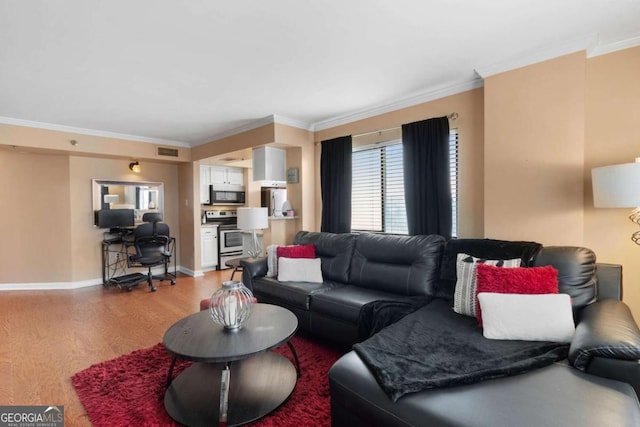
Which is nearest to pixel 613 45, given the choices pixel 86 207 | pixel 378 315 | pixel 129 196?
pixel 378 315

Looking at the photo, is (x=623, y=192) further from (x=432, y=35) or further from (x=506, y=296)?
(x=432, y=35)

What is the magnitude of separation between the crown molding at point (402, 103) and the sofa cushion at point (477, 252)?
146cm

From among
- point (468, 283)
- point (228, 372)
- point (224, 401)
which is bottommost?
point (224, 401)

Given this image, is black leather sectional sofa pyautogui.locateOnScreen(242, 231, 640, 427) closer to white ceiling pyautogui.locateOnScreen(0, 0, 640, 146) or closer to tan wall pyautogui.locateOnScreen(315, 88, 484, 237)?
tan wall pyautogui.locateOnScreen(315, 88, 484, 237)

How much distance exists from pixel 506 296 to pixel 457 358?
58 centimetres

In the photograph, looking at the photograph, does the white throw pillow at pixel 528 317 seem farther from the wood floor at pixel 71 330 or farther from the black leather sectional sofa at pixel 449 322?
the wood floor at pixel 71 330

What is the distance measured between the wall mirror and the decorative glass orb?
4143mm

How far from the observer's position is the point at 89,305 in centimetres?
384

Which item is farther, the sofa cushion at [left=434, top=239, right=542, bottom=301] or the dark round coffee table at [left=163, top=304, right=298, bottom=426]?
the sofa cushion at [left=434, top=239, right=542, bottom=301]

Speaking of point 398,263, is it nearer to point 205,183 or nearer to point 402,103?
point 402,103

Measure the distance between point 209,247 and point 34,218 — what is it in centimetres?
255

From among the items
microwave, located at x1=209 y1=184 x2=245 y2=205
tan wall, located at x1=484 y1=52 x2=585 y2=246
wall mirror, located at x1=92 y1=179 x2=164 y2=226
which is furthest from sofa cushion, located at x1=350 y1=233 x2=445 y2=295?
wall mirror, located at x1=92 y1=179 x2=164 y2=226

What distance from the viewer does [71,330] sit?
10.0ft

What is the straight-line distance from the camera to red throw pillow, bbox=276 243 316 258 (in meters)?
3.23
